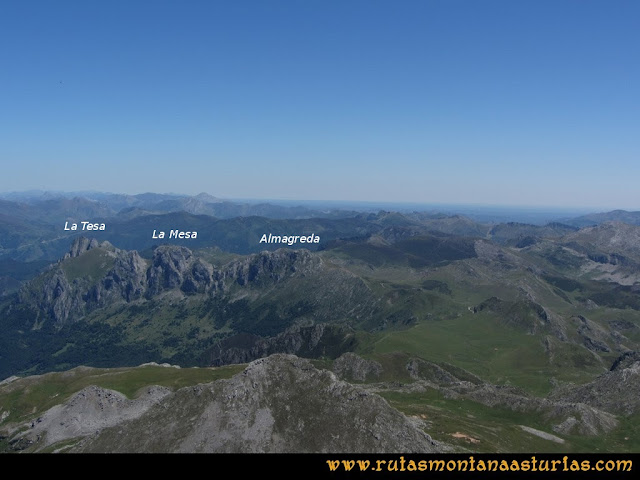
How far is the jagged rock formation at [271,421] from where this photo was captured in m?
104

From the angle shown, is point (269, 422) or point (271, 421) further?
point (271, 421)

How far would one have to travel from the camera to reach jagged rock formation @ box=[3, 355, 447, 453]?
341 ft

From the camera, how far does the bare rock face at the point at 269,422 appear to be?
104 metres

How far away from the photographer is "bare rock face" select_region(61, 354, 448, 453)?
341 feet

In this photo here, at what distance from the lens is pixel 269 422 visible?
110500 millimetres

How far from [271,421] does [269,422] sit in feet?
1.80

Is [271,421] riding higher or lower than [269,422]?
higher

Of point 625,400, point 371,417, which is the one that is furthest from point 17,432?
point 625,400
